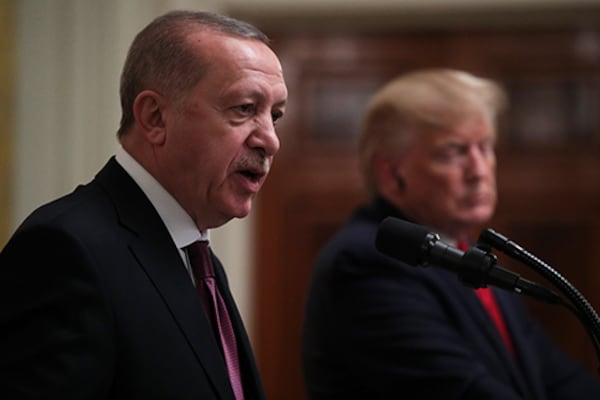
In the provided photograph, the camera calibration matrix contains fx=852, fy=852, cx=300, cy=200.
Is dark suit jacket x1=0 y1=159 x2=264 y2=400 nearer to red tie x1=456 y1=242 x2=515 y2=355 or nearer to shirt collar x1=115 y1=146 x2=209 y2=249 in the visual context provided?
shirt collar x1=115 y1=146 x2=209 y2=249

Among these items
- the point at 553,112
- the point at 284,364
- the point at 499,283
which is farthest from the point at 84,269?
the point at 553,112

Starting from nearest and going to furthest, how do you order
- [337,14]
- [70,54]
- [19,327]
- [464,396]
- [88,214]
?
[19,327] → [88,214] → [464,396] → [70,54] → [337,14]

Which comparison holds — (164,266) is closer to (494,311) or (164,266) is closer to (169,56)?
(169,56)

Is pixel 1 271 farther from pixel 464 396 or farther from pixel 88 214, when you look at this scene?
pixel 464 396

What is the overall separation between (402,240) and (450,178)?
2.55 ft

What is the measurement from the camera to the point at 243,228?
3.33 meters

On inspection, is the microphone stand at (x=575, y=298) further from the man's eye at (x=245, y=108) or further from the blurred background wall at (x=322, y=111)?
the blurred background wall at (x=322, y=111)

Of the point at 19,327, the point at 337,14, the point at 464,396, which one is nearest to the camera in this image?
the point at 19,327

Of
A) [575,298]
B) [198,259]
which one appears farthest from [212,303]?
[575,298]

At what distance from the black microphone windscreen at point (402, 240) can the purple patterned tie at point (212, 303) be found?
27 centimetres

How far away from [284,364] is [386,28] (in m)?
1.41

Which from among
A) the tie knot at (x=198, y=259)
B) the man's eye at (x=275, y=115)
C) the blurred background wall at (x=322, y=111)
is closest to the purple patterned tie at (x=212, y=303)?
the tie knot at (x=198, y=259)

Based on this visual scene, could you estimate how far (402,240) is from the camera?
50.4 inches

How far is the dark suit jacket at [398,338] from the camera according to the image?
5.63 ft
